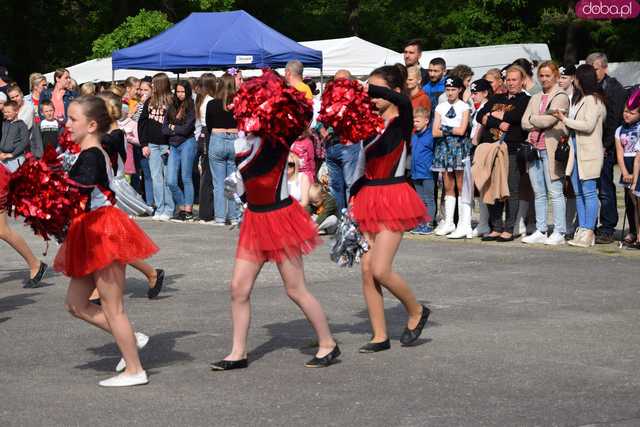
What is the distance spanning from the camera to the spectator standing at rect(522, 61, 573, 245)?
13320mm

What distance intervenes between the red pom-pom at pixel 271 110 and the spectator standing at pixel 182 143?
9.30 meters

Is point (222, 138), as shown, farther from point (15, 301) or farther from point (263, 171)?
point (263, 171)

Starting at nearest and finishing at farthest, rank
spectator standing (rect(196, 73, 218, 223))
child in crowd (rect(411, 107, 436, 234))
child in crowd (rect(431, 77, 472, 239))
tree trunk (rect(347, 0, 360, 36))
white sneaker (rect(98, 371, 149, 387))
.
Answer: white sneaker (rect(98, 371, 149, 387)) < child in crowd (rect(431, 77, 472, 239)) < child in crowd (rect(411, 107, 436, 234)) < spectator standing (rect(196, 73, 218, 223)) < tree trunk (rect(347, 0, 360, 36))

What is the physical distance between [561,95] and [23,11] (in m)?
36.8

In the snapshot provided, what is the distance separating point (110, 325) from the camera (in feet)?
23.6

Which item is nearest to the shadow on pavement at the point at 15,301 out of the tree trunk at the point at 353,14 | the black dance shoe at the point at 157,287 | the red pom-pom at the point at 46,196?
the black dance shoe at the point at 157,287

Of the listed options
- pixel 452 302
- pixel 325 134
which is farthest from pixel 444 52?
pixel 452 302

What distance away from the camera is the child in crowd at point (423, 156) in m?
14.5

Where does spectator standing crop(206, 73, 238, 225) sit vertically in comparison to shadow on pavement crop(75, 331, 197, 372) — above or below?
above

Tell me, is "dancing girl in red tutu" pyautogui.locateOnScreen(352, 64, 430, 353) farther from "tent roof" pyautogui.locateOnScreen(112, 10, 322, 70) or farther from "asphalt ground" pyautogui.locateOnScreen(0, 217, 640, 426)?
"tent roof" pyautogui.locateOnScreen(112, 10, 322, 70)

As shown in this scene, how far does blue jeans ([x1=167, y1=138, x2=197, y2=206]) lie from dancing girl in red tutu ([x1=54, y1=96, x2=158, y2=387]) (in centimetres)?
950

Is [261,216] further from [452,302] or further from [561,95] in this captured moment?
[561,95]

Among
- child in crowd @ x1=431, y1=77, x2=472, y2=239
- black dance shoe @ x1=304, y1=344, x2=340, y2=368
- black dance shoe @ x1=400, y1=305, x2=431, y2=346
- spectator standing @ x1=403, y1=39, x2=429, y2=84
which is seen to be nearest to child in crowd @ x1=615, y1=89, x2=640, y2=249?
child in crowd @ x1=431, y1=77, x2=472, y2=239

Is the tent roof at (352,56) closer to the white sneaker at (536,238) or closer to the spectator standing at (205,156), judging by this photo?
the spectator standing at (205,156)
